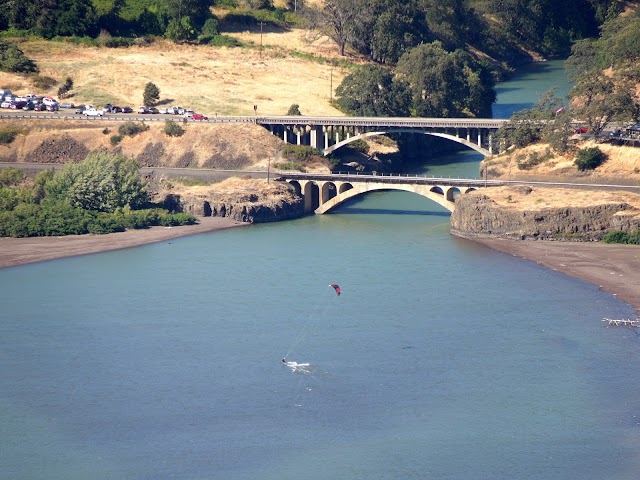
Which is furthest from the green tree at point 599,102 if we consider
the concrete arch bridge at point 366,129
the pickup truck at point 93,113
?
the pickup truck at point 93,113

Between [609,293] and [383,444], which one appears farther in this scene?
[609,293]

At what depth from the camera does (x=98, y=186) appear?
4751 inches

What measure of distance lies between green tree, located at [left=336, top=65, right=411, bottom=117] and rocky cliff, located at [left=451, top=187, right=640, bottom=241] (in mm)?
39132

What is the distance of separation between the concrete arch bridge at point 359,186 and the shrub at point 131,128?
22875 mm

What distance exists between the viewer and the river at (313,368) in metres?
65.5

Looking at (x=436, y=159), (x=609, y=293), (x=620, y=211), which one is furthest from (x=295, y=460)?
(x=436, y=159)

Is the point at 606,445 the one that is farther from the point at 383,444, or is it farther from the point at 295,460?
the point at 295,460

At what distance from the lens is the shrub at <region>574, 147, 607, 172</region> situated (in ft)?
405

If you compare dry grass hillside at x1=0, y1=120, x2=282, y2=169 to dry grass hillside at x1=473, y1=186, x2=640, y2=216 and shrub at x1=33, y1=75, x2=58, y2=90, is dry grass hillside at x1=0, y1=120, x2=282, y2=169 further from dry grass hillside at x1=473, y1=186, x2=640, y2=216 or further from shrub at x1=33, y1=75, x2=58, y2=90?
dry grass hillside at x1=473, y1=186, x2=640, y2=216

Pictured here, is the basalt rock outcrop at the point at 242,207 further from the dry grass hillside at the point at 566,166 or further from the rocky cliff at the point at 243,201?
A: the dry grass hillside at the point at 566,166

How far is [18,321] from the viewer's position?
290ft

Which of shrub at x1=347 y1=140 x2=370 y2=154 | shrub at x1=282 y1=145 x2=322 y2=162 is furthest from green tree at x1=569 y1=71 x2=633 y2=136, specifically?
shrub at x1=282 y1=145 x2=322 y2=162

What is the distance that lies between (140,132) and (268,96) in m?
25.0

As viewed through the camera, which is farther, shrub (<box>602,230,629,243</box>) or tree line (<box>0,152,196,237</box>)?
tree line (<box>0,152,196,237</box>)
